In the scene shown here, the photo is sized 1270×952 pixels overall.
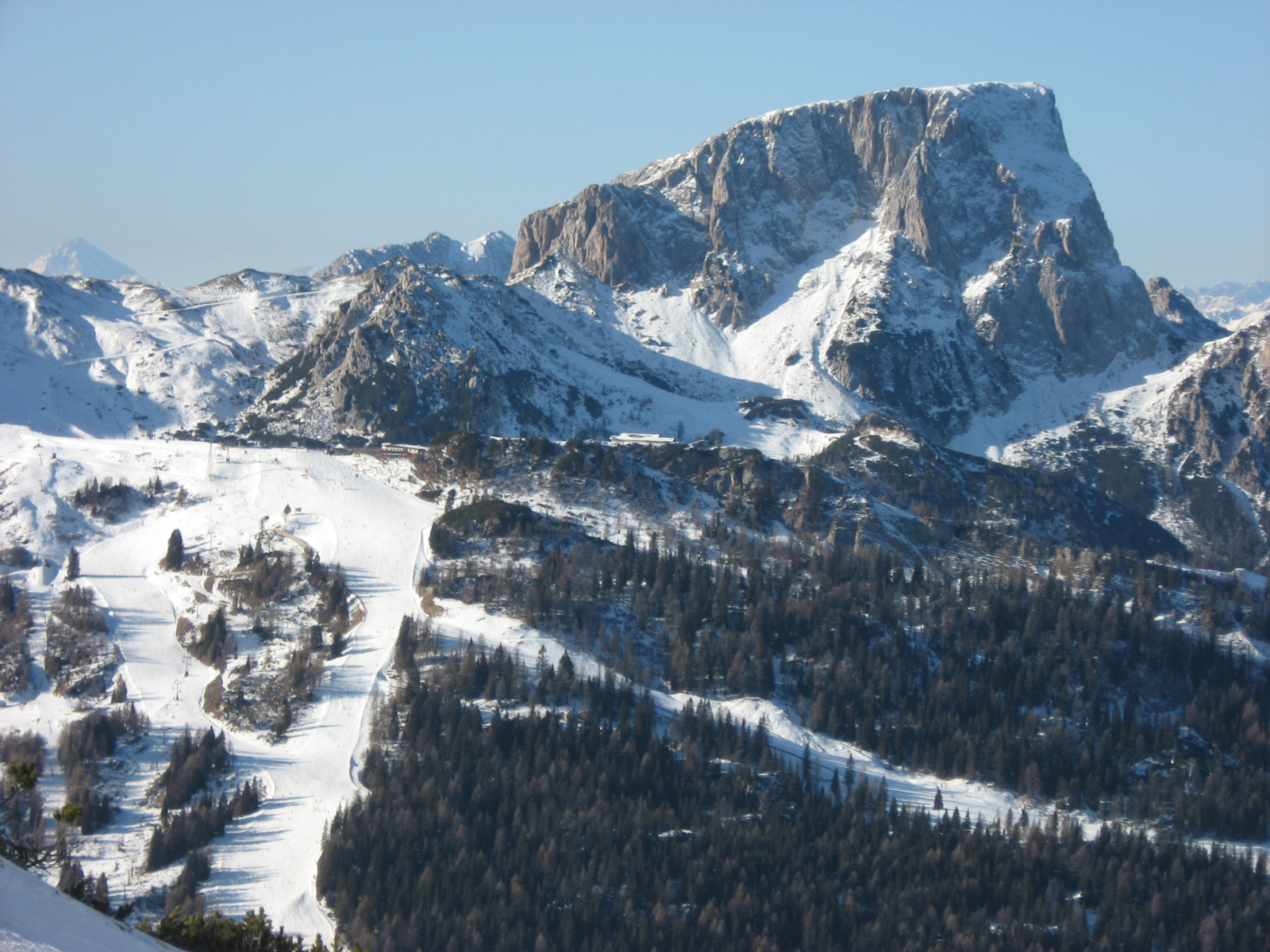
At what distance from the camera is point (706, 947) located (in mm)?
116625

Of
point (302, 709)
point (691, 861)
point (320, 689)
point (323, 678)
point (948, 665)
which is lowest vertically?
point (691, 861)

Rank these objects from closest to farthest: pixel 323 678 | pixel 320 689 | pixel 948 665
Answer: pixel 320 689 < pixel 323 678 < pixel 948 665

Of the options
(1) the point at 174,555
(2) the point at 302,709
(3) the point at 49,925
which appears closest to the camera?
(3) the point at 49,925

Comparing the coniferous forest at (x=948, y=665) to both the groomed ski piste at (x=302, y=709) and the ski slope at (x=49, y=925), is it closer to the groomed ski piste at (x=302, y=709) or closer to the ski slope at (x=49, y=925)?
the groomed ski piste at (x=302, y=709)

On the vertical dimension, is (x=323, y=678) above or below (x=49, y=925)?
below

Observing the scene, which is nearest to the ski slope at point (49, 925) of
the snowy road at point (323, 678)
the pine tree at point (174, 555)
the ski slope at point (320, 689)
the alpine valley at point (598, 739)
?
the alpine valley at point (598, 739)

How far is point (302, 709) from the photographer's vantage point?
490ft

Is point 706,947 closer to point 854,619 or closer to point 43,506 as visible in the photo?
point 854,619

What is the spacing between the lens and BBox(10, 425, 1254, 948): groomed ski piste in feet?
409

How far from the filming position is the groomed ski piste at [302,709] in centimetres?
12469

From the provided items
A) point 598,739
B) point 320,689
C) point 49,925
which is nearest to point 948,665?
point 598,739

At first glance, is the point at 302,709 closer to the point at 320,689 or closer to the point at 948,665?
the point at 320,689

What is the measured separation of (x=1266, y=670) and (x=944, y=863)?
8564 cm

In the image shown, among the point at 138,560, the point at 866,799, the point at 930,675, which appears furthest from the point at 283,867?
the point at 930,675
